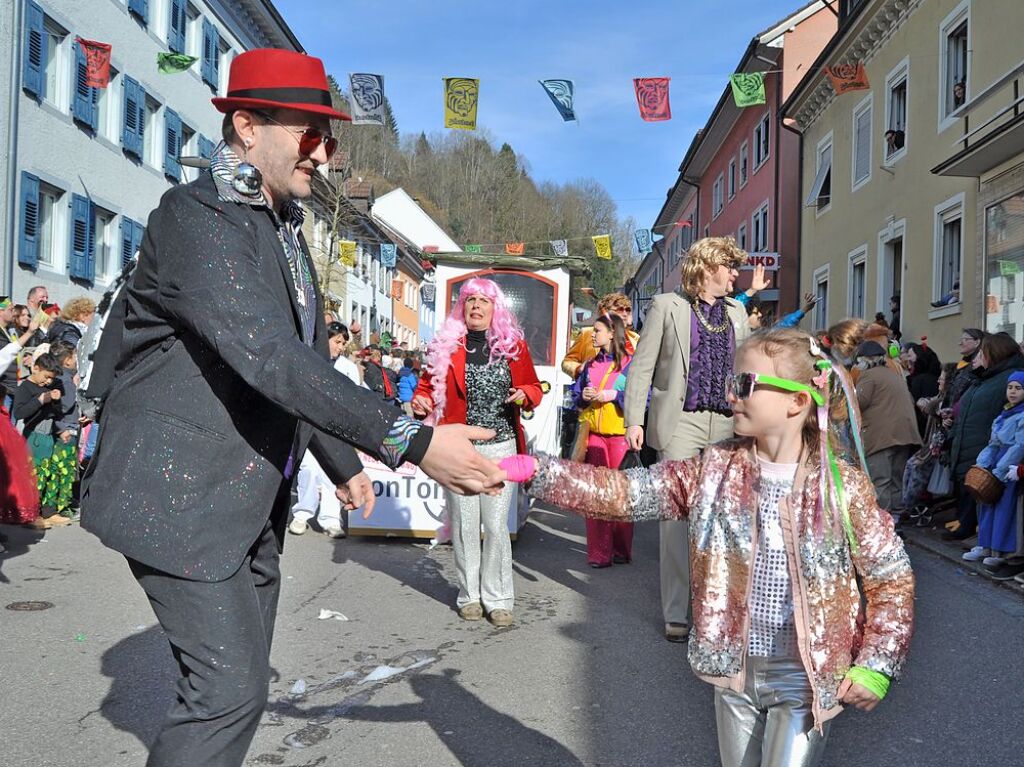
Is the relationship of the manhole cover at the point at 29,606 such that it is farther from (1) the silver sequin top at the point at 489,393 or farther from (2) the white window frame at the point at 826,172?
(2) the white window frame at the point at 826,172

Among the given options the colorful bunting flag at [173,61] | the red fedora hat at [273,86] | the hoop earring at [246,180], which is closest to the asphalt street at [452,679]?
the hoop earring at [246,180]

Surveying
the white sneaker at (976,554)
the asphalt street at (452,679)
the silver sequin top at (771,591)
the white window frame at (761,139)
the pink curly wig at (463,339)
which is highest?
the white window frame at (761,139)

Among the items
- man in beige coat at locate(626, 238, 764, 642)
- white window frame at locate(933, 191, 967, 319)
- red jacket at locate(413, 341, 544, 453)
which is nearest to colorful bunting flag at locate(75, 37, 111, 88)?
white window frame at locate(933, 191, 967, 319)

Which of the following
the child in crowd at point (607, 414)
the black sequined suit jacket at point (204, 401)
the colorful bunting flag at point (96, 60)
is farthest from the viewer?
the colorful bunting flag at point (96, 60)

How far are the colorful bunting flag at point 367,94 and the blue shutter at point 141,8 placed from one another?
802 cm

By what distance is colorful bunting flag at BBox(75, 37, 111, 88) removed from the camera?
1976 centimetres

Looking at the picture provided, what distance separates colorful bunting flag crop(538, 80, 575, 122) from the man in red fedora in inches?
621

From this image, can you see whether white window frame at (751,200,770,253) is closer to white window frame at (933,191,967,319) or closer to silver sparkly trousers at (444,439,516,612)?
white window frame at (933,191,967,319)

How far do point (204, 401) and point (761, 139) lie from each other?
103ft

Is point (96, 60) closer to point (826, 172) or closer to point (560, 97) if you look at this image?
point (560, 97)

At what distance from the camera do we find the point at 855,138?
21.9m

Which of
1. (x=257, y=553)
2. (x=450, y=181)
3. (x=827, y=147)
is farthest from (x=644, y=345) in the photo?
(x=450, y=181)

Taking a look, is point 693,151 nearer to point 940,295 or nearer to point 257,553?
point 940,295

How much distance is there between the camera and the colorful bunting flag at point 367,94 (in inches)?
723
